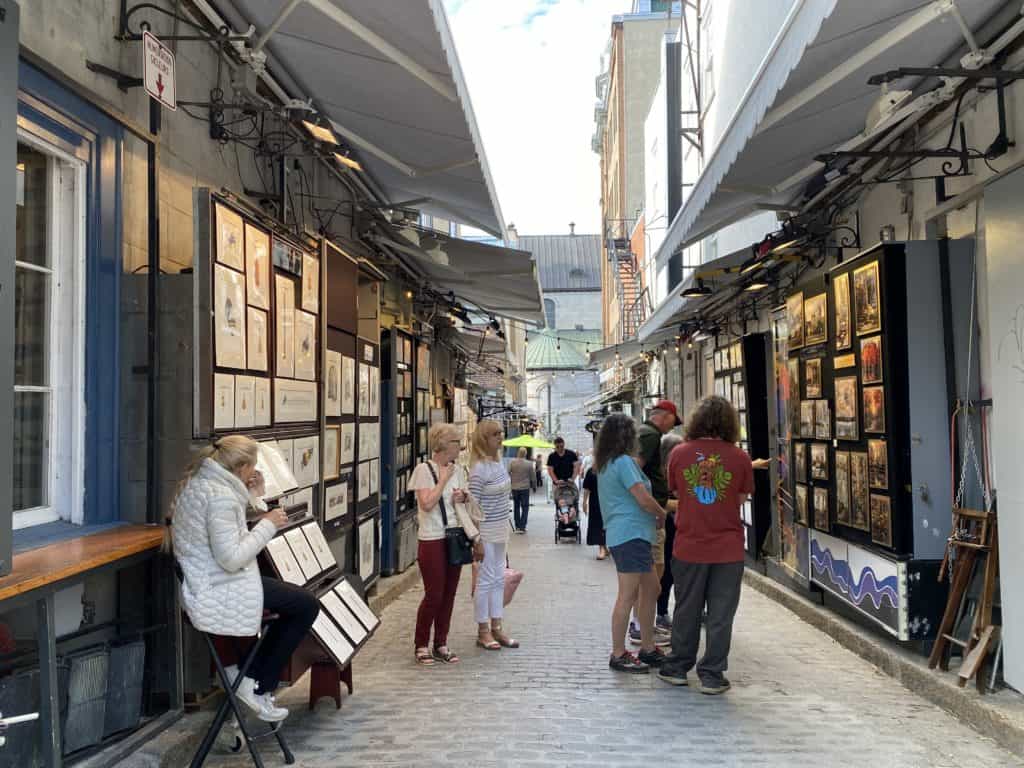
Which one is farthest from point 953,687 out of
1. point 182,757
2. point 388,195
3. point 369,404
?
point 388,195

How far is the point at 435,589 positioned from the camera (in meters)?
6.29

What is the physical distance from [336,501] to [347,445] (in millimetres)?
581

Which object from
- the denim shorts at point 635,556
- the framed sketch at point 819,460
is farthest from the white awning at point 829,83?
the denim shorts at point 635,556

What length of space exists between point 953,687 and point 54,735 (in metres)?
4.60

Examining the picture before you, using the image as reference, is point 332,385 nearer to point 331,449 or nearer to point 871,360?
point 331,449

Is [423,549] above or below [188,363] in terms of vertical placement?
below

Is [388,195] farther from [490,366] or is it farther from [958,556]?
[490,366]

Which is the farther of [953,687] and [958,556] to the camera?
[958,556]

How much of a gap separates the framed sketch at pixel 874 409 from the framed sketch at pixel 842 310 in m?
0.47

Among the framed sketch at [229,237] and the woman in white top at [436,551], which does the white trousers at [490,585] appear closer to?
the woman in white top at [436,551]

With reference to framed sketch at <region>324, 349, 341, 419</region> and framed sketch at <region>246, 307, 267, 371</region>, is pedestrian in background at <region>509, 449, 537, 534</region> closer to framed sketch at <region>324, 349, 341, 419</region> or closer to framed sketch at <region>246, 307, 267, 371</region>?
framed sketch at <region>324, 349, 341, 419</region>

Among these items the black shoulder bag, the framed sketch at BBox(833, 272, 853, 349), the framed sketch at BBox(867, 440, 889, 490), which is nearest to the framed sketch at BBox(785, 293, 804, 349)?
the framed sketch at BBox(833, 272, 853, 349)

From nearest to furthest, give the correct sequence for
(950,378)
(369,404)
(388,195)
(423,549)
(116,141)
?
1. (116,141)
2. (950,378)
3. (423,549)
4. (369,404)
5. (388,195)

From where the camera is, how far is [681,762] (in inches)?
168
